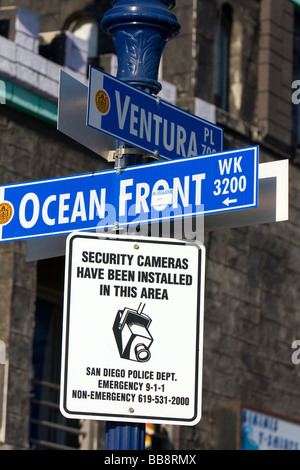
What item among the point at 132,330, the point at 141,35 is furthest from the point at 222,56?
→ the point at 132,330

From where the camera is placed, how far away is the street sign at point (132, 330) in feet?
17.3

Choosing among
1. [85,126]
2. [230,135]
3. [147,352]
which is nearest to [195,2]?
[230,135]

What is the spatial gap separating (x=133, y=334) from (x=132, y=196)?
87 centimetres

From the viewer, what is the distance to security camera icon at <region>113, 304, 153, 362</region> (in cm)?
531

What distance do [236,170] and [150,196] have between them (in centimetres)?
47

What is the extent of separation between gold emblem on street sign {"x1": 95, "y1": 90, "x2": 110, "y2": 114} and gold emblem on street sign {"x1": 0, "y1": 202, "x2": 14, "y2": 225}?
28.7 inches

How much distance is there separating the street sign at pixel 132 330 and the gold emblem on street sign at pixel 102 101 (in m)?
0.86

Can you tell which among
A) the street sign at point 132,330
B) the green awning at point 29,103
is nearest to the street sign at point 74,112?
the street sign at point 132,330

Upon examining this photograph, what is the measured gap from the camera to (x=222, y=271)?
52.7 feet

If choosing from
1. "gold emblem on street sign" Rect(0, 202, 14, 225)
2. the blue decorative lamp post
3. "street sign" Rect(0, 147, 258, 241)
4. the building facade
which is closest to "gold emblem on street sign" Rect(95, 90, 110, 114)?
"street sign" Rect(0, 147, 258, 241)

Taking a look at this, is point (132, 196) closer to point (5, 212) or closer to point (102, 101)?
point (102, 101)

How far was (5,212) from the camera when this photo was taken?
20.5ft

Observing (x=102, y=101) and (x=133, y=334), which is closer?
(x=133, y=334)

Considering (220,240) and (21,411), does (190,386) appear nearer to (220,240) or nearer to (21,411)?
(21,411)
